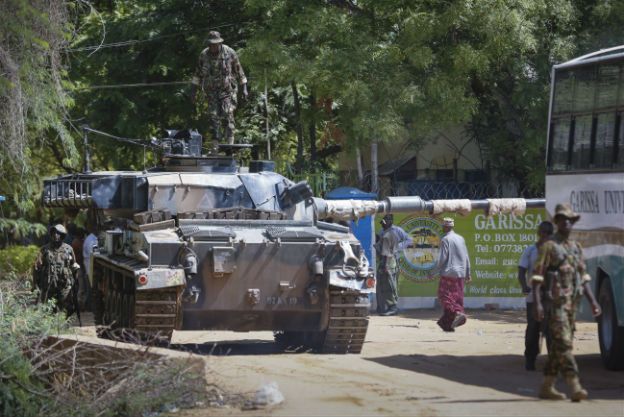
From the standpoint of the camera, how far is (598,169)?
Result: 1355 cm

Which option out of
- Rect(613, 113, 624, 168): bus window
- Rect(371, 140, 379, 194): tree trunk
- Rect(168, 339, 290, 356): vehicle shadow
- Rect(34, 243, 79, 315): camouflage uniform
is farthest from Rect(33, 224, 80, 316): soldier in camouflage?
Rect(613, 113, 624, 168): bus window

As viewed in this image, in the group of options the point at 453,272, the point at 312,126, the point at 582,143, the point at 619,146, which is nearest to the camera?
the point at 619,146

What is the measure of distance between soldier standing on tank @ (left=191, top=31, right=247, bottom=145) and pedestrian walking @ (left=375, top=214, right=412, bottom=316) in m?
3.90

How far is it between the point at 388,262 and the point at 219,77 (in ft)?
15.5

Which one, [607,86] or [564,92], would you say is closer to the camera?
[607,86]

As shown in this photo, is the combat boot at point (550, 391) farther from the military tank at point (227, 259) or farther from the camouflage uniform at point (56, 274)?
the camouflage uniform at point (56, 274)

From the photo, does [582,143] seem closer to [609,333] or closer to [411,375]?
[609,333]

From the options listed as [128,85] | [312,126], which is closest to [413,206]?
[312,126]

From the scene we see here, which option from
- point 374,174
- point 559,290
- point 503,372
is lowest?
point 503,372

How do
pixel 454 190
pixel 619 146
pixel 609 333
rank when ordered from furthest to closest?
pixel 454 190 → pixel 609 333 → pixel 619 146

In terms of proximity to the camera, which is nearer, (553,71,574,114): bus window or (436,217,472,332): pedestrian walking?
(553,71,574,114): bus window

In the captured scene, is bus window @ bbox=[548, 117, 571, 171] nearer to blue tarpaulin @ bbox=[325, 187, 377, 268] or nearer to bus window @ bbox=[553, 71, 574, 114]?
bus window @ bbox=[553, 71, 574, 114]

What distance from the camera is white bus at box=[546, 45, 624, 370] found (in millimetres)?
13078

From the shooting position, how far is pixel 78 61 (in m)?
26.8
